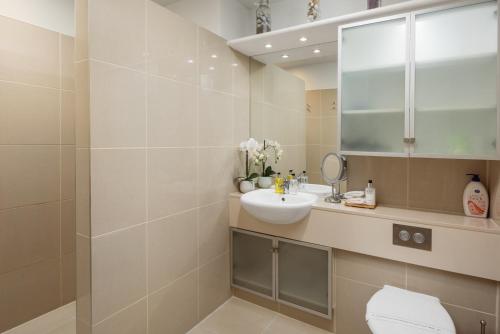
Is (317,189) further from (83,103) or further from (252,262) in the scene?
Answer: (83,103)

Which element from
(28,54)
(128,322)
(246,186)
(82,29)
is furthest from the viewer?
(246,186)

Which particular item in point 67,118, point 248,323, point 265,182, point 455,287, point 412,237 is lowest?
point 248,323

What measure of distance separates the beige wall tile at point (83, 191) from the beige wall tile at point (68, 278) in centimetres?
105

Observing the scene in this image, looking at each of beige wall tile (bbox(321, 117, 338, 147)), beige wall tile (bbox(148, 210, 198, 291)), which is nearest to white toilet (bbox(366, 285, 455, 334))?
beige wall tile (bbox(321, 117, 338, 147))

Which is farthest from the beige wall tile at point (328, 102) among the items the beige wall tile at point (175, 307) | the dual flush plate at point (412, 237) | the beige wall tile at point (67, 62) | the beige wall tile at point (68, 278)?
the beige wall tile at point (68, 278)

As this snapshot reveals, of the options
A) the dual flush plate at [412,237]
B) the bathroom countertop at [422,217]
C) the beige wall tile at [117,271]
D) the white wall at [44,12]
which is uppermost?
the white wall at [44,12]

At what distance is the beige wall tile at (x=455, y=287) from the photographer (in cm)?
147

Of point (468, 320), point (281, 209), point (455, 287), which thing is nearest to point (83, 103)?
point (281, 209)

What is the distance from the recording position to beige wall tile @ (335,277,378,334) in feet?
5.85

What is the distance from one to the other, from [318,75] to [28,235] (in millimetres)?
2316

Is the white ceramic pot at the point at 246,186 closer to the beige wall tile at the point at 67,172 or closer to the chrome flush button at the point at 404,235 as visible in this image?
the chrome flush button at the point at 404,235

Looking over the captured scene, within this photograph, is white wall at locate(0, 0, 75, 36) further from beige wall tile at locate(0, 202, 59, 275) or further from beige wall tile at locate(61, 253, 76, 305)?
beige wall tile at locate(61, 253, 76, 305)

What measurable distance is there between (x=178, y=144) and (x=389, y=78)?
4.27 ft

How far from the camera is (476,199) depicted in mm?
1596
